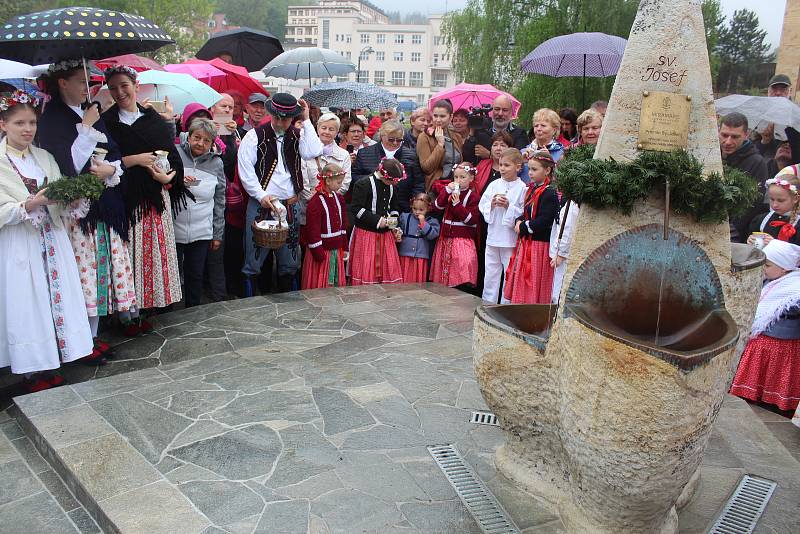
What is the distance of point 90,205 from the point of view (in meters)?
5.22

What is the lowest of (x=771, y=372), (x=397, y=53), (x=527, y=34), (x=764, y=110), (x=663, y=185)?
(x=771, y=372)

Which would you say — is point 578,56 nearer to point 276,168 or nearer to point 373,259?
point 373,259

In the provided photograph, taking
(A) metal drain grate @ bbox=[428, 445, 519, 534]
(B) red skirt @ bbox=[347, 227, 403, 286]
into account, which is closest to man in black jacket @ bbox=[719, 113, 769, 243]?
(B) red skirt @ bbox=[347, 227, 403, 286]

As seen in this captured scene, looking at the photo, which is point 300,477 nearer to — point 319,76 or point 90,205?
point 90,205

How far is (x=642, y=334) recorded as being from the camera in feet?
10.2

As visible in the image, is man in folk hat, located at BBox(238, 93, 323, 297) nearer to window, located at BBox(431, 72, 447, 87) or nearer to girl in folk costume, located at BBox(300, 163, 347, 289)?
girl in folk costume, located at BBox(300, 163, 347, 289)

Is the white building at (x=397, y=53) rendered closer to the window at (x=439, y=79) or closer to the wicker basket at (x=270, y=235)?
the window at (x=439, y=79)

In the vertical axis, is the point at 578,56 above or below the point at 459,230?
above

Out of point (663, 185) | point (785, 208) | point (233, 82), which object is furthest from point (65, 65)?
point (785, 208)

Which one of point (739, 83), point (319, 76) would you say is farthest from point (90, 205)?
point (739, 83)

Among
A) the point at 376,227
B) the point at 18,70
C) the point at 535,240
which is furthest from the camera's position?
the point at 376,227

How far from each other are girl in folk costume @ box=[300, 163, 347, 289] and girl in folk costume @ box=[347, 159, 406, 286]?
0.16 metres

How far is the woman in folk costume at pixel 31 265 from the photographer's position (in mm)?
4605

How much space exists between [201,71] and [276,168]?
289 cm
